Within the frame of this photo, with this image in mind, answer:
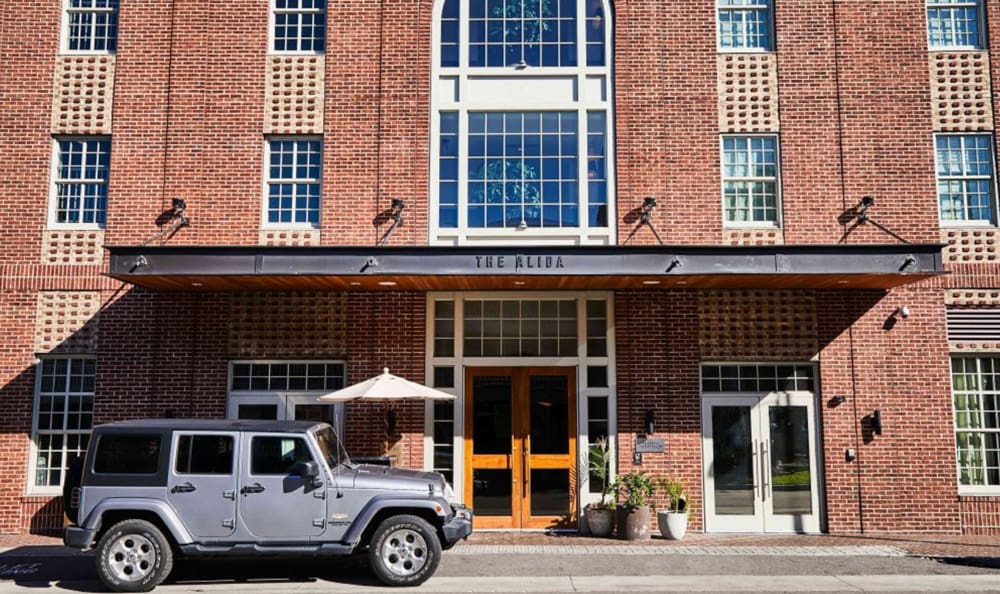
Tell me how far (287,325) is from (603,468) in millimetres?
5797

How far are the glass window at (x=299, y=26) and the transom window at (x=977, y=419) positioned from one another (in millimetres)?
12494

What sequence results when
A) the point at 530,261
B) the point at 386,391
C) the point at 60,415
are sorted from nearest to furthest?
the point at 530,261
the point at 386,391
the point at 60,415

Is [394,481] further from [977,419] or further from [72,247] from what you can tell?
[977,419]

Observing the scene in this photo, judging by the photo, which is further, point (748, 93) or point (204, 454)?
point (748, 93)

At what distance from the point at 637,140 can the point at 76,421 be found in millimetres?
10707

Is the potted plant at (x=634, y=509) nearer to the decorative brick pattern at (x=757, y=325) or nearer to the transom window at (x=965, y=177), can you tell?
the decorative brick pattern at (x=757, y=325)

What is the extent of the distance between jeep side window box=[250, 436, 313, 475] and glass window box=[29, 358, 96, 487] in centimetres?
562

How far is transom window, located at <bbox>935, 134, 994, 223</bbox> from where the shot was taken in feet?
45.9

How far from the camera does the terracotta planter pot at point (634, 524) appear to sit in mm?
12500

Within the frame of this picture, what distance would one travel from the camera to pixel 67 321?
1370 centimetres

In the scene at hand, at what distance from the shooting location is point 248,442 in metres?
9.55

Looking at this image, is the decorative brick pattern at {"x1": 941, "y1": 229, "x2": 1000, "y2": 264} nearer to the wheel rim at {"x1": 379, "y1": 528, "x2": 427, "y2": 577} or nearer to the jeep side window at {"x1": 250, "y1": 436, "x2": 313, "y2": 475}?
the wheel rim at {"x1": 379, "y1": 528, "x2": 427, "y2": 577}

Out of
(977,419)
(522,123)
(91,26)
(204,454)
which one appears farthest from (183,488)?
(977,419)

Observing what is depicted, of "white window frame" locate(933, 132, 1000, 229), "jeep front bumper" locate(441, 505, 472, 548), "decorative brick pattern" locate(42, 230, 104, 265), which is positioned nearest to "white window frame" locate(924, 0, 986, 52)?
"white window frame" locate(933, 132, 1000, 229)
